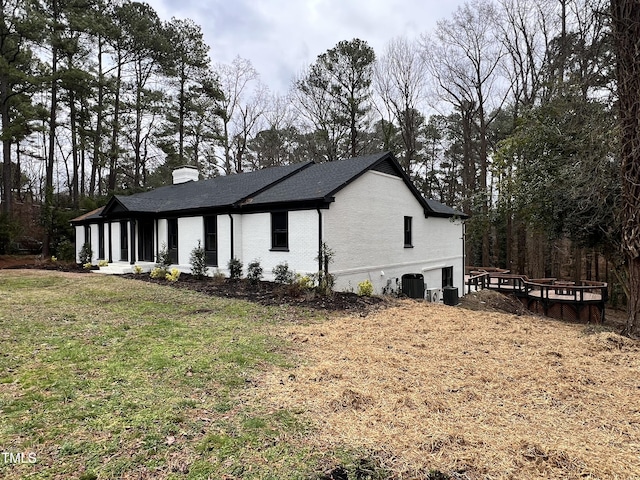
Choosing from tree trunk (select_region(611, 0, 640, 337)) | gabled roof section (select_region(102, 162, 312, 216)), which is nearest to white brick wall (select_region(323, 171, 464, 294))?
gabled roof section (select_region(102, 162, 312, 216))

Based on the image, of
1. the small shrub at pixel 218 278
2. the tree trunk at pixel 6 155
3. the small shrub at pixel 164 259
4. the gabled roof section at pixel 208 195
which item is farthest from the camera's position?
the tree trunk at pixel 6 155

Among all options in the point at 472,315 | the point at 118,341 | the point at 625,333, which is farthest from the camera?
the point at 472,315

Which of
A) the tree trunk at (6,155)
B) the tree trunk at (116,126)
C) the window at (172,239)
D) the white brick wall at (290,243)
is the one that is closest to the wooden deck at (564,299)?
the white brick wall at (290,243)

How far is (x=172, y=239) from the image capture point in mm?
16094

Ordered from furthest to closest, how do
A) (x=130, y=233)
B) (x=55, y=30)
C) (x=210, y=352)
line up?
(x=55, y=30)
(x=130, y=233)
(x=210, y=352)

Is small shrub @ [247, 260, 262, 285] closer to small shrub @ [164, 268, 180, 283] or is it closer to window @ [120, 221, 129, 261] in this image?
small shrub @ [164, 268, 180, 283]

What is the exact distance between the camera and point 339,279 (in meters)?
12.2

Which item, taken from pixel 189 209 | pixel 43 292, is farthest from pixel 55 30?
pixel 43 292

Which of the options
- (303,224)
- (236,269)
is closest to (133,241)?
(236,269)

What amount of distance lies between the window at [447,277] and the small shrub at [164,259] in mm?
13073

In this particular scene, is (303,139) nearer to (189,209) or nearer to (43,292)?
(189,209)

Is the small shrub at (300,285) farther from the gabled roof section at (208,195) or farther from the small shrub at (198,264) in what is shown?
the small shrub at (198,264)

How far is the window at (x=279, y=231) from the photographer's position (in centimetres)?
1262

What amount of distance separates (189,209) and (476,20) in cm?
2084
